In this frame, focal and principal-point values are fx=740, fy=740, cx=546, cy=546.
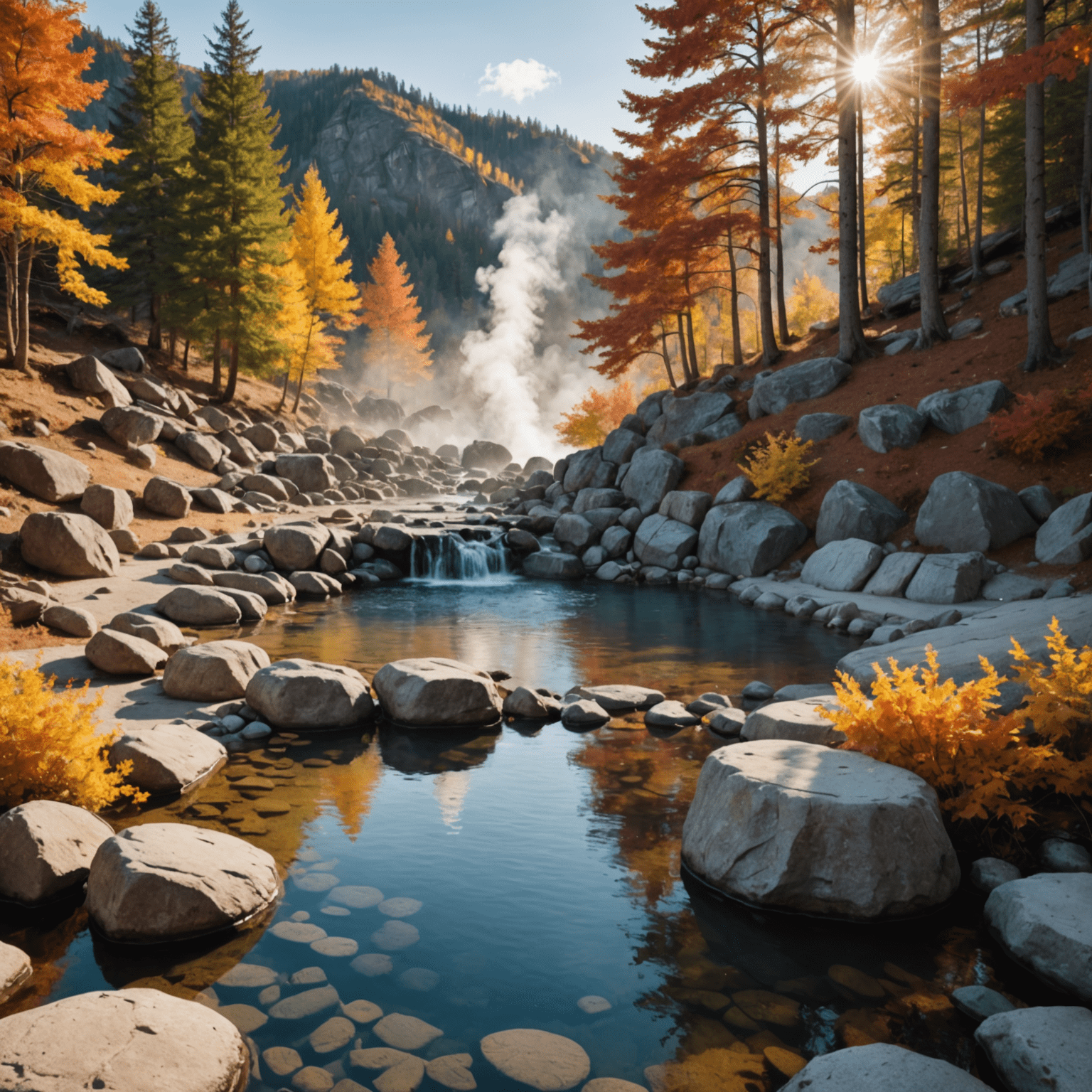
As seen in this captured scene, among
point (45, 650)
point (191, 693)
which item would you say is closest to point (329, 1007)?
point (191, 693)

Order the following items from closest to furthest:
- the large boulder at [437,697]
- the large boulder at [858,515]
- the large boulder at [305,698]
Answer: the large boulder at [305,698] → the large boulder at [437,697] → the large boulder at [858,515]

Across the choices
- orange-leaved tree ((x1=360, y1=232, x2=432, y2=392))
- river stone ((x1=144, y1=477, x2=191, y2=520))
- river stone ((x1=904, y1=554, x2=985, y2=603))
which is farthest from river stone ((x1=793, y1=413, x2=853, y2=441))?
orange-leaved tree ((x1=360, y1=232, x2=432, y2=392))

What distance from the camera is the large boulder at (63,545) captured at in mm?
12047

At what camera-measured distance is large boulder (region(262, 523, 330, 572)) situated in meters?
16.3

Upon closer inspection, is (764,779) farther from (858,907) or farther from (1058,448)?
(1058,448)

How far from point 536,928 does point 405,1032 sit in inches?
44.5

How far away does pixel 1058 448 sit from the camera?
42.7 feet

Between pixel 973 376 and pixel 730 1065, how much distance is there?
1623 cm

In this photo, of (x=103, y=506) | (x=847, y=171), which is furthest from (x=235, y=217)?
(x=847, y=171)

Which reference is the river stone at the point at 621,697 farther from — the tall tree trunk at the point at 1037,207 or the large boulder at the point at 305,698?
the tall tree trunk at the point at 1037,207

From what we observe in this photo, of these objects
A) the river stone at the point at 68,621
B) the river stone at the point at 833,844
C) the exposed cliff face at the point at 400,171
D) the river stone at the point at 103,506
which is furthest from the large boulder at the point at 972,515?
the exposed cliff face at the point at 400,171

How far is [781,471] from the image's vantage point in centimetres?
1691

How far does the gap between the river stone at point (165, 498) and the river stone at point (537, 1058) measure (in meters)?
16.9

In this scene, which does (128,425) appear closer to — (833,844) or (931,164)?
(931,164)
